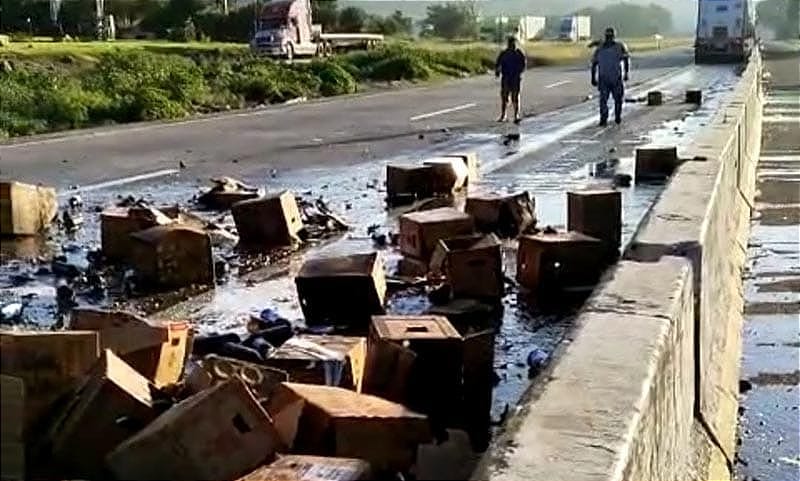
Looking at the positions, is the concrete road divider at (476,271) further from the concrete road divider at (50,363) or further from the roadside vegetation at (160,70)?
the roadside vegetation at (160,70)

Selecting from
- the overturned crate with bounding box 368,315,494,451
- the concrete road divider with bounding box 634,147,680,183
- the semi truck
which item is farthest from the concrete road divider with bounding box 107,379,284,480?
the semi truck

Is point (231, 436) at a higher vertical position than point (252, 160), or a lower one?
higher

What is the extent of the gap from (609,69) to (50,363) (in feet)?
68.1

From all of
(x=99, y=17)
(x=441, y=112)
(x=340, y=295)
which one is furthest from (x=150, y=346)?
(x=99, y=17)

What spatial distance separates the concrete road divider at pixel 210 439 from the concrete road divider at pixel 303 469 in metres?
0.03

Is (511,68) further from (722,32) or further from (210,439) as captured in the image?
(722,32)

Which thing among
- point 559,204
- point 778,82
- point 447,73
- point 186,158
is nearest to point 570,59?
point 447,73

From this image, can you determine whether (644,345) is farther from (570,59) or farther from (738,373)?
(570,59)

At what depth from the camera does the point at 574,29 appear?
118688 mm

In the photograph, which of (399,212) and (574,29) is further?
(574,29)

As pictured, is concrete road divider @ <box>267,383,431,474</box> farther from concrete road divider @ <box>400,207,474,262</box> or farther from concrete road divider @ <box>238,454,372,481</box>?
concrete road divider @ <box>400,207,474,262</box>

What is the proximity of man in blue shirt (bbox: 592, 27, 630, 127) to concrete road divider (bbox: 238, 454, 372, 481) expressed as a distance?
20.3 metres

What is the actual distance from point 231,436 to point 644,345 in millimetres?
1743

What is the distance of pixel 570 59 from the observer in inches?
3061
